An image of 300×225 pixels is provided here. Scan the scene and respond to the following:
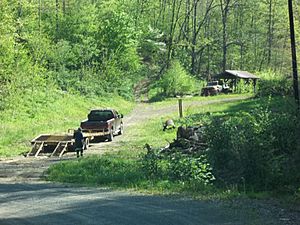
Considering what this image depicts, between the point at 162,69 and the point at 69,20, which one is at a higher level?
the point at 69,20

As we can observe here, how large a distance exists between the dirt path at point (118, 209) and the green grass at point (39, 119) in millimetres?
12984

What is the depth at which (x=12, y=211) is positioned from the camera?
468 inches

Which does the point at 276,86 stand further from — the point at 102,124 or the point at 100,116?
the point at 102,124

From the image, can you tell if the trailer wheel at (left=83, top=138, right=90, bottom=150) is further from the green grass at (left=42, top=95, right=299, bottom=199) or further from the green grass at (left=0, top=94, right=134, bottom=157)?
the green grass at (left=42, top=95, right=299, bottom=199)

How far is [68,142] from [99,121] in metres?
4.80

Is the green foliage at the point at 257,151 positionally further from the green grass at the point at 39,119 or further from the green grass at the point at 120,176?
the green grass at the point at 39,119

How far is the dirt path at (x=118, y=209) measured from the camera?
10359 millimetres

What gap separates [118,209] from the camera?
11.6m

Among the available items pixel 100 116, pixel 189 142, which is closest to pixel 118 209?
pixel 189 142

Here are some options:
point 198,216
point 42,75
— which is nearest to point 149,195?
point 198,216

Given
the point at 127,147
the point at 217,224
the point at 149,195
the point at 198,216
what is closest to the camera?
the point at 217,224

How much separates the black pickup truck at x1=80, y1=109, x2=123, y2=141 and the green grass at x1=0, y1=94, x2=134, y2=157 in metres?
2.38

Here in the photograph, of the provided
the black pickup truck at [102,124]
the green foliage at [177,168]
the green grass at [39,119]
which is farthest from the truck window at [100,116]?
the green foliage at [177,168]

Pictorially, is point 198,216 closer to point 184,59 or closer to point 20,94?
point 20,94
